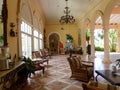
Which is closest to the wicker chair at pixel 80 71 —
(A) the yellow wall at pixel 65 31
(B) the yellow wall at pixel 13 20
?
(B) the yellow wall at pixel 13 20

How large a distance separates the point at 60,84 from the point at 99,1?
24.0 ft

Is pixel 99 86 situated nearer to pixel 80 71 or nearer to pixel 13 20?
pixel 80 71

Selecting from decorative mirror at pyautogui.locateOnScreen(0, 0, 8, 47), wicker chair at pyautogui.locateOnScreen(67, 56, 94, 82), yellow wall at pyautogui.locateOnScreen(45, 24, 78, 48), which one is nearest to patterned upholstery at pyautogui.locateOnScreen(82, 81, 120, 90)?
decorative mirror at pyautogui.locateOnScreen(0, 0, 8, 47)

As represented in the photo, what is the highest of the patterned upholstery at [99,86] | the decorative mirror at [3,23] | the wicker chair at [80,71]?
the decorative mirror at [3,23]

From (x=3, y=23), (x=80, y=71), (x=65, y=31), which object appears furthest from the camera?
(x=65, y=31)

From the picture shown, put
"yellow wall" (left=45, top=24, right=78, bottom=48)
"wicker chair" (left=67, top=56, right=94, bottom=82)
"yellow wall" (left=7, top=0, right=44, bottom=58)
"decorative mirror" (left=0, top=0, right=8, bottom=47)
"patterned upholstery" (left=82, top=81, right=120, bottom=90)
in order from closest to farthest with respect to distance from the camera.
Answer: "patterned upholstery" (left=82, top=81, right=120, bottom=90)
"decorative mirror" (left=0, top=0, right=8, bottom=47)
"yellow wall" (left=7, top=0, right=44, bottom=58)
"wicker chair" (left=67, top=56, right=94, bottom=82)
"yellow wall" (left=45, top=24, right=78, bottom=48)

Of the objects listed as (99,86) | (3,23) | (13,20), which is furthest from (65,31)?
(99,86)

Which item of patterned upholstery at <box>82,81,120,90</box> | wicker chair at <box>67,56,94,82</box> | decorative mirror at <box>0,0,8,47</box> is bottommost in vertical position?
wicker chair at <box>67,56,94,82</box>

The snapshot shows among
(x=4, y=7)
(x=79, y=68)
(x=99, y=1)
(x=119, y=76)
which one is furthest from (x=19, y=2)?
(x=99, y=1)

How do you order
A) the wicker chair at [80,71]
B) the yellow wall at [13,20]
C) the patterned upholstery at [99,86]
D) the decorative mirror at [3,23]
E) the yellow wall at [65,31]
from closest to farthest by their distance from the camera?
the patterned upholstery at [99,86], the decorative mirror at [3,23], the yellow wall at [13,20], the wicker chair at [80,71], the yellow wall at [65,31]

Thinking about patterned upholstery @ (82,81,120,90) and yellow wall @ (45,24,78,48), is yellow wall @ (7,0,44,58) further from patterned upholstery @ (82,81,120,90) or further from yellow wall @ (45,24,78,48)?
yellow wall @ (45,24,78,48)

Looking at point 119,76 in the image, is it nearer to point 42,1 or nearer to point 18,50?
point 18,50

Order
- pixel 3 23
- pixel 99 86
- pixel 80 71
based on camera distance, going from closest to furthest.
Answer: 1. pixel 99 86
2. pixel 3 23
3. pixel 80 71

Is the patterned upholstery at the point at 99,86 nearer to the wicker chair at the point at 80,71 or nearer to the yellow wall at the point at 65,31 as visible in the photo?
the wicker chair at the point at 80,71
